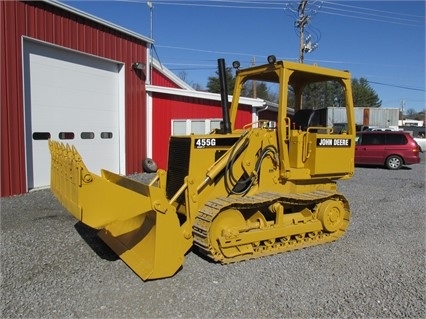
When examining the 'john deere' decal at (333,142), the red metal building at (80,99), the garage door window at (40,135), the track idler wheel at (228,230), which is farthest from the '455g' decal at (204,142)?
the garage door window at (40,135)

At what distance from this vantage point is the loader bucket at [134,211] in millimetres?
4434

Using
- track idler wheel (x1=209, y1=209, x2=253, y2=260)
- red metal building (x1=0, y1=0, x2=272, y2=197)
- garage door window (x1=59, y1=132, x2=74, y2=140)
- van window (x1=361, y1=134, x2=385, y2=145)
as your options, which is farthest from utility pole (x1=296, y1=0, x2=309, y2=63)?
track idler wheel (x1=209, y1=209, x2=253, y2=260)

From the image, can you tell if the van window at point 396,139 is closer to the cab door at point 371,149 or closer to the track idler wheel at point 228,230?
the cab door at point 371,149

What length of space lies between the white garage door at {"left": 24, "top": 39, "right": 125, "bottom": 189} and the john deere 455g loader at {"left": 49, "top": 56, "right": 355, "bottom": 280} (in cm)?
460

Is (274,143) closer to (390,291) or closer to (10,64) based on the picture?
(390,291)

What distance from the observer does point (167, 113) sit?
1409 centimetres

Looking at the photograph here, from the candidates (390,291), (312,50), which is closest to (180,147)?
(390,291)

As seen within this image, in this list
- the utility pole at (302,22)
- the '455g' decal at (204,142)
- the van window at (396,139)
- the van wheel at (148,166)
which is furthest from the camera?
the utility pole at (302,22)

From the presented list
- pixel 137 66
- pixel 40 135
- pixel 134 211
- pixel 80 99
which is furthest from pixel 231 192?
pixel 137 66

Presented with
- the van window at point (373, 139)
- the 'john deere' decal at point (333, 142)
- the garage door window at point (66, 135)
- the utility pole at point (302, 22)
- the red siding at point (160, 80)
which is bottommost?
the van window at point (373, 139)

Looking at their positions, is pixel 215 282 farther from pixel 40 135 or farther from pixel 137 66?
pixel 137 66

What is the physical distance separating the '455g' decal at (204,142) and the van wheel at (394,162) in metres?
15.0

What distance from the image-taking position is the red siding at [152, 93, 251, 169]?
13867 mm

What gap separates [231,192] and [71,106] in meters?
6.79
